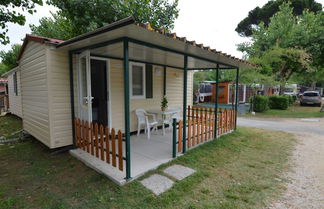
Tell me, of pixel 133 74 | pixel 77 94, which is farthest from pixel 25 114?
pixel 133 74

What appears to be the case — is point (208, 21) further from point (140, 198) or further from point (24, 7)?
point (140, 198)

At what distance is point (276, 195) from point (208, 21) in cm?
1215

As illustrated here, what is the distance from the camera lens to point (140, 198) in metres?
2.26

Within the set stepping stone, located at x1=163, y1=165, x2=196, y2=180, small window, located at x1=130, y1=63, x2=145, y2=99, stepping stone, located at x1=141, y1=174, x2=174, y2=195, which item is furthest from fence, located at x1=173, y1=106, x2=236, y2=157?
small window, located at x1=130, y1=63, x2=145, y2=99

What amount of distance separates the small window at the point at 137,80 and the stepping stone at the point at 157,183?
112 inches

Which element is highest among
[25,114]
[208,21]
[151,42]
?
[208,21]

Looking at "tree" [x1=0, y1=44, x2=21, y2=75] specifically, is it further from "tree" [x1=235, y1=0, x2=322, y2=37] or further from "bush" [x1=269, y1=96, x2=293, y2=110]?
"tree" [x1=235, y1=0, x2=322, y2=37]

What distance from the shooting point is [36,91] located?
4.11 m

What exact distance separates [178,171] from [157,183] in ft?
1.75

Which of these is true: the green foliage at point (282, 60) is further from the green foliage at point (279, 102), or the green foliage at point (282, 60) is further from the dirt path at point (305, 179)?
the dirt path at point (305, 179)

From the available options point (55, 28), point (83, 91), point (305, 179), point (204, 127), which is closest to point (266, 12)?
point (204, 127)

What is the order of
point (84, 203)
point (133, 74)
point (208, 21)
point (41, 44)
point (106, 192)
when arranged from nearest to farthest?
point (84, 203) → point (106, 192) → point (41, 44) → point (133, 74) → point (208, 21)

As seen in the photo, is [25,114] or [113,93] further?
[25,114]

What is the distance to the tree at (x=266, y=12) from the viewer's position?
51.9 ft
